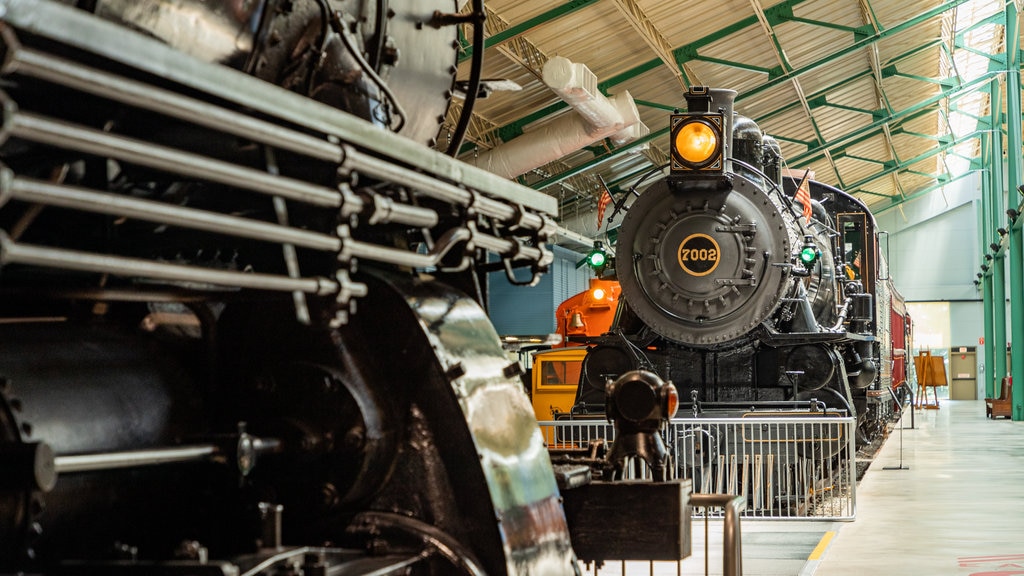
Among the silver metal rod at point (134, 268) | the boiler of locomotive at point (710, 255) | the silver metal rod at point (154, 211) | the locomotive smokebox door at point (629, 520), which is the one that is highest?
the boiler of locomotive at point (710, 255)

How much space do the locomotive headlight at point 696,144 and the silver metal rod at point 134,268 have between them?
6.14 m

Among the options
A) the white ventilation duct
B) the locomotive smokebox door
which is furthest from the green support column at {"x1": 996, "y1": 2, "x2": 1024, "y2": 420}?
the locomotive smokebox door

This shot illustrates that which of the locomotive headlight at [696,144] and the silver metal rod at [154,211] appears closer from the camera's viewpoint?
the silver metal rod at [154,211]

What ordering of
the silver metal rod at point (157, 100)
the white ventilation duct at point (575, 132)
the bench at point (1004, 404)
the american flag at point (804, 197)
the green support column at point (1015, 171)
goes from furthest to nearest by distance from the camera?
1. the bench at point (1004, 404)
2. the green support column at point (1015, 171)
3. the white ventilation duct at point (575, 132)
4. the american flag at point (804, 197)
5. the silver metal rod at point (157, 100)

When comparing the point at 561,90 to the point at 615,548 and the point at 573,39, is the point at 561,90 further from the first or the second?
the point at 615,548

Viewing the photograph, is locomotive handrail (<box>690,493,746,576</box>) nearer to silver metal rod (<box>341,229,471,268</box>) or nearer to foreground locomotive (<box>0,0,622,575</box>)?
foreground locomotive (<box>0,0,622,575</box>)

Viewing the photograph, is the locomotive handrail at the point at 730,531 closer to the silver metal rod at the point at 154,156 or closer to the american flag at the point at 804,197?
the silver metal rod at the point at 154,156

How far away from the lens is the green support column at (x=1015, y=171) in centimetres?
2091

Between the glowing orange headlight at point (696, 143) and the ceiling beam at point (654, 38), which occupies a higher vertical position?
the ceiling beam at point (654, 38)

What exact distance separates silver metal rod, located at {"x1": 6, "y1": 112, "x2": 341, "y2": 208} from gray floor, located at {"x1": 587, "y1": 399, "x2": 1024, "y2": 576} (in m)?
2.93

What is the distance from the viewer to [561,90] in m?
15.9

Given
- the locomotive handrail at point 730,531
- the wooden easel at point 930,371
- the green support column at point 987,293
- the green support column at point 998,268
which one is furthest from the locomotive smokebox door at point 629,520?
the green support column at point 987,293

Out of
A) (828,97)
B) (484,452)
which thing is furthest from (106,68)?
(828,97)

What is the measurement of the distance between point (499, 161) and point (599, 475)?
16123mm
